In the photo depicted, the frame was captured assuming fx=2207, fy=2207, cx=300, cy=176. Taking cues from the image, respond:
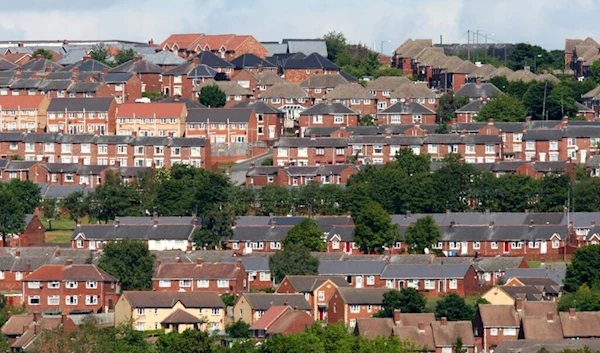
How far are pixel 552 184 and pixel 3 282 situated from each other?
28.3m

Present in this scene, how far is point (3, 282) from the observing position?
341ft

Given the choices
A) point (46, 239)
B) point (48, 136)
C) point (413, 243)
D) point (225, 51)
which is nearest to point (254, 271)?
point (413, 243)

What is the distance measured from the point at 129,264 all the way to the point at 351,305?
12.0 metres

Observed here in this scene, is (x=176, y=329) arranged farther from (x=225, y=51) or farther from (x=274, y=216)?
(x=225, y=51)

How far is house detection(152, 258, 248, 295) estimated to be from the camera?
10088 centimetres

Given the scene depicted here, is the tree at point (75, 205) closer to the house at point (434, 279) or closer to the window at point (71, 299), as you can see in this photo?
the window at point (71, 299)

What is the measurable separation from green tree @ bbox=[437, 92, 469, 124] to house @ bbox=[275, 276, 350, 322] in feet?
124

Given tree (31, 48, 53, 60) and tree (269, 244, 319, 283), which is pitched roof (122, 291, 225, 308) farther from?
tree (31, 48, 53, 60)

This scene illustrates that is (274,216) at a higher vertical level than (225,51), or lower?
lower

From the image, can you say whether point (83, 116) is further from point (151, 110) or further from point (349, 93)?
point (349, 93)

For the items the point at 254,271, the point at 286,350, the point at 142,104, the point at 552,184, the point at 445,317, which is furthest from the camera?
the point at 142,104

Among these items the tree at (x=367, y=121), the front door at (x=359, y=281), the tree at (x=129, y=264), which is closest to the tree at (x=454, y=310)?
the front door at (x=359, y=281)

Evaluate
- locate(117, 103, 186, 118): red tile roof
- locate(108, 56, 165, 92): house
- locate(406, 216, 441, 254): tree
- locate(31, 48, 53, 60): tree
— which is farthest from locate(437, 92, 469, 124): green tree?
locate(31, 48, 53, 60): tree

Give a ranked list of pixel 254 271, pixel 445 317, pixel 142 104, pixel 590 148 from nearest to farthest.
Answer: pixel 445 317
pixel 254 271
pixel 590 148
pixel 142 104
